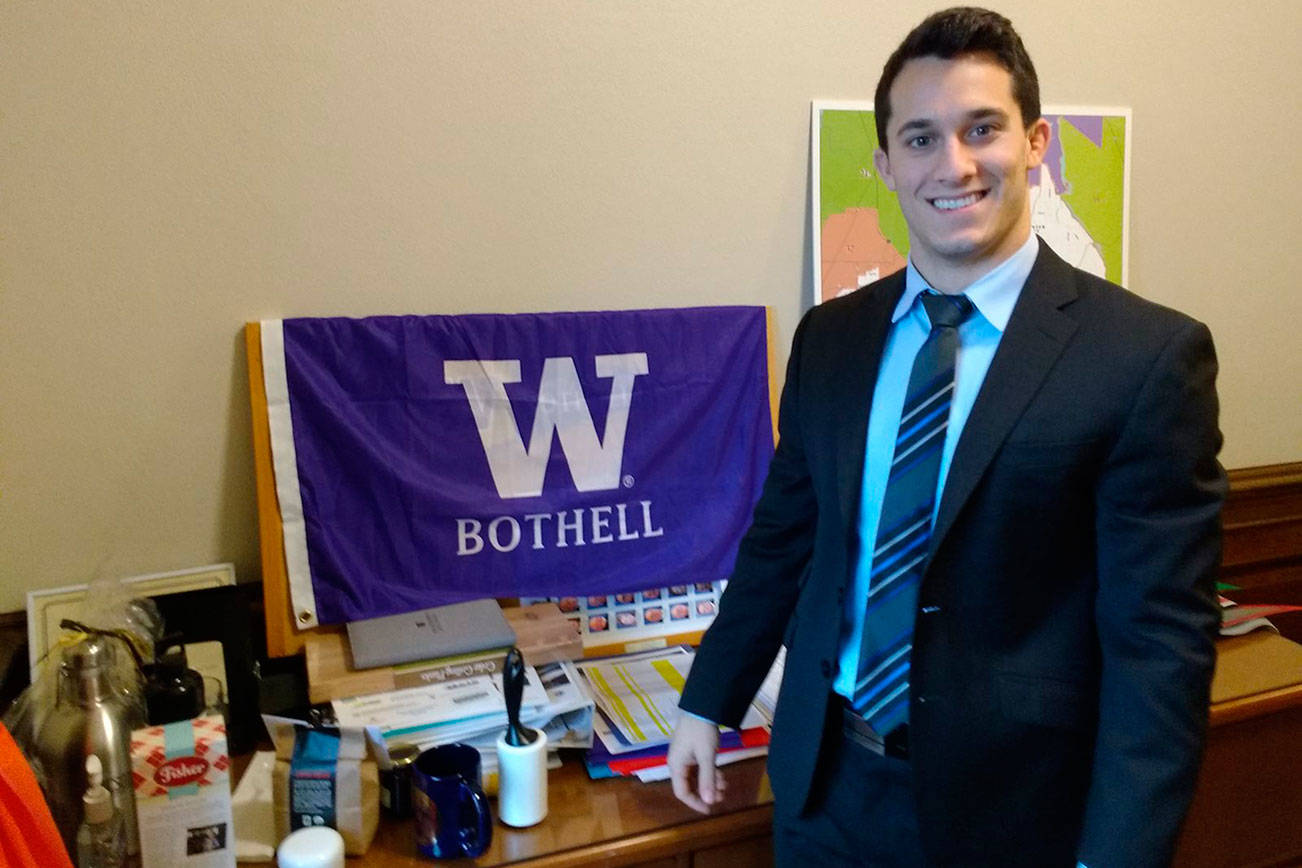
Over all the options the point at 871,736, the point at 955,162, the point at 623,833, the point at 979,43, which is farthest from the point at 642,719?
the point at 979,43

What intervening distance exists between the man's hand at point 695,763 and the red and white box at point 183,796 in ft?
1.69

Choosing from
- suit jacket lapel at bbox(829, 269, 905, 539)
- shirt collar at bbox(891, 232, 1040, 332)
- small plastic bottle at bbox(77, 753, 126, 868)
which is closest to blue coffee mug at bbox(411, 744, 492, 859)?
small plastic bottle at bbox(77, 753, 126, 868)

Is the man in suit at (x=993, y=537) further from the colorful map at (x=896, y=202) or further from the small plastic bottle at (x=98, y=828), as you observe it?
the small plastic bottle at (x=98, y=828)

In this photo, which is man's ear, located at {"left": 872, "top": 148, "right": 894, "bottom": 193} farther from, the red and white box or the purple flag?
the red and white box

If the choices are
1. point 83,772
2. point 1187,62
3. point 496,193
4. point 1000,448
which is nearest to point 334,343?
point 496,193

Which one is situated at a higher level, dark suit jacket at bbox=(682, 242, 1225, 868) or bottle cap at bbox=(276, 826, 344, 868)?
dark suit jacket at bbox=(682, 242, 1225, 868)

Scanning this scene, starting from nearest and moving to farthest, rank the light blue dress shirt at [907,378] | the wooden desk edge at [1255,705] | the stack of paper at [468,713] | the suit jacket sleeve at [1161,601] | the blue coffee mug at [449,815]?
1. the suit jacket sleeve at [1161,601]
2. the light blue dress shirt at [907,378]
3. the blue coffee mug at [449,815]
4. the stack of paper at [468,713]
5. the wooden desk edge at [1255,705]

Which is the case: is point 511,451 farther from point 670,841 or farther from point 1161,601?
point 1161,601

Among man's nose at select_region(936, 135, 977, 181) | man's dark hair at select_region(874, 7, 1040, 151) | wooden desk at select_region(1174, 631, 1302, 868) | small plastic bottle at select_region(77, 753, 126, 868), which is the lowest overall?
wooden desk at select_region(1174, 631, 1302, 868)

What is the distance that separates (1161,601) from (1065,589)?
0.29 feet

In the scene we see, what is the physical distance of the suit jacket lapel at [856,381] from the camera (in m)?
1.02

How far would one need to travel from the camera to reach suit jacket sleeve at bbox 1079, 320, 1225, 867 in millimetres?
→ 859

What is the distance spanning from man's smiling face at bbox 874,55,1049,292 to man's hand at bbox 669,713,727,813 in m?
0.59

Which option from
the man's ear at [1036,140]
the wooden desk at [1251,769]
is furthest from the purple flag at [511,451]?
the wooden desk at [1251,769]
